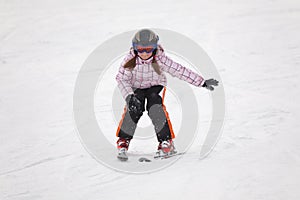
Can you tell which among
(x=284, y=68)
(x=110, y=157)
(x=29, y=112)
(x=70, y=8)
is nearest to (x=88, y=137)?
(x=110, y=157)

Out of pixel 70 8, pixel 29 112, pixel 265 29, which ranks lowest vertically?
pixel 29 112

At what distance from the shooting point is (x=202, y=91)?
20.2 ft

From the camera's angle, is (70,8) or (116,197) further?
(70,8)

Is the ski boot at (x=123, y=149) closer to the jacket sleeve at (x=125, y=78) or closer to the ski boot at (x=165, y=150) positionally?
the ski boot at (x=165, y=150)

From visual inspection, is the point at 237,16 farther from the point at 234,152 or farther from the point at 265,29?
the point at 234,152

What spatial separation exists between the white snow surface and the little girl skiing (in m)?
0.34

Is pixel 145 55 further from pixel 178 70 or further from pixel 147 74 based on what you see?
pixel 178 70

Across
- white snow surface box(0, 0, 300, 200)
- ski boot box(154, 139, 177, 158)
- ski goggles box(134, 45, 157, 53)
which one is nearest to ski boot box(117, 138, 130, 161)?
white snow surface box(0, 0, 300, 200)

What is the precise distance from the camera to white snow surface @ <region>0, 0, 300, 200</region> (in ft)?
12.0

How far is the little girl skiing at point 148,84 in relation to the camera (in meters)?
3.90

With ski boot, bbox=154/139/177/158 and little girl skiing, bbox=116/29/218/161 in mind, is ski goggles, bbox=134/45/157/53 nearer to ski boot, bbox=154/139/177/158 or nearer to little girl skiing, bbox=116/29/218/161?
little girl skiing, bbox=116/29/218/161

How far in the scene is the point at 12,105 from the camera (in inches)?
237

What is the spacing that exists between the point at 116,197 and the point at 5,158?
64.8 inches

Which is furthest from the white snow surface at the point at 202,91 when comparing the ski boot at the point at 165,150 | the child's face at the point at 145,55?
the child's face at the point at 145,55
